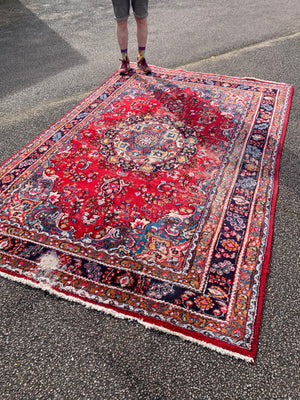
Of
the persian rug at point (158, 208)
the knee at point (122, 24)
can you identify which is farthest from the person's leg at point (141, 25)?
the persian rug at point (158, 208)

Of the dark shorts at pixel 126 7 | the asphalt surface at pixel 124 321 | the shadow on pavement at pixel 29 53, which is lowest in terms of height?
the asphalt surface at pixel 124 321

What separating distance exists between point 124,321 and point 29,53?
394 centimetres

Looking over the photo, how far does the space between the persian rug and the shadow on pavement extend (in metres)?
1.02

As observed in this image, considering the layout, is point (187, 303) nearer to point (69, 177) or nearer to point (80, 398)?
point (80, 398)

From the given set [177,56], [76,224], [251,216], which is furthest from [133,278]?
[177,56]

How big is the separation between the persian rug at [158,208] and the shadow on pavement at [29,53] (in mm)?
1023

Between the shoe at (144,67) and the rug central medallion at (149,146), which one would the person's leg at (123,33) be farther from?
the rug central medallion at (149,146)

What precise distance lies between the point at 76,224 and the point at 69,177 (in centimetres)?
48

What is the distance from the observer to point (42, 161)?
2.46 m

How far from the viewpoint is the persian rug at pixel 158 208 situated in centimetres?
159

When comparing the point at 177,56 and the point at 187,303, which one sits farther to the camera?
the point at 177,56

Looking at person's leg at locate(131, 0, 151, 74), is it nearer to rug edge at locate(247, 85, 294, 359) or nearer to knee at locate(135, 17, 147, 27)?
knee at locate(135, 17, 147, 27)

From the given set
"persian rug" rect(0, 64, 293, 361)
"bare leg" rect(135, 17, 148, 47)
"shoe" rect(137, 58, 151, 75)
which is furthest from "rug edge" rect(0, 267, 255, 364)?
"bare leg" rect(135, 17, 148, 47)

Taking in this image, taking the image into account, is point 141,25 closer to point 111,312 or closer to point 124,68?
point 124,68
